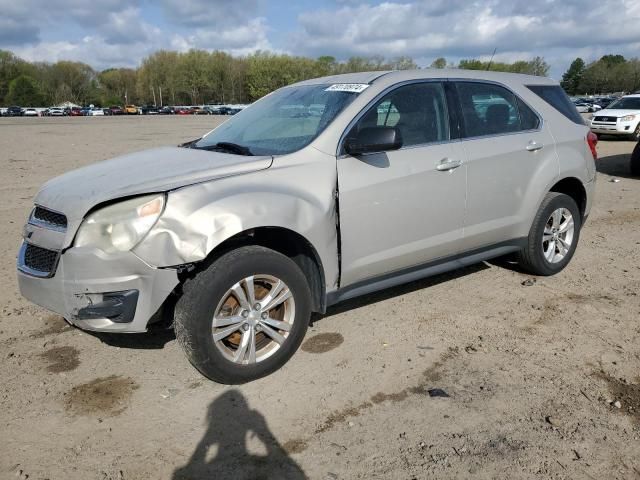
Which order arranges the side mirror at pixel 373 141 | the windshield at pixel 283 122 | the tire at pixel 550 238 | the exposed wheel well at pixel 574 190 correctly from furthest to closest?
1. the exposed wheel well at pixel 574 190
2. the tire at pixel 550 238
3. the windshield at pixel 283 122
4. the side mirror at pixel 373 141

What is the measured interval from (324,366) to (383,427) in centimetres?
75

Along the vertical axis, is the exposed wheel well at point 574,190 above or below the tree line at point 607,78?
below

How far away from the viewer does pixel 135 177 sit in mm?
3285

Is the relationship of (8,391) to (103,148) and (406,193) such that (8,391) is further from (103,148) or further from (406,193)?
(103,148)

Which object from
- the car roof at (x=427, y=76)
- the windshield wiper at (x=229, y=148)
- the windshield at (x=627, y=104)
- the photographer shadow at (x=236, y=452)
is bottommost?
the photographer shadow at (x=236, y=452)

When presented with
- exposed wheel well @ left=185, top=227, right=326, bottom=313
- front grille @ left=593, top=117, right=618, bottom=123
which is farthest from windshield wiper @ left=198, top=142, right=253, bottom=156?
front grille @ left=593, top=117, right=618, bottom=123

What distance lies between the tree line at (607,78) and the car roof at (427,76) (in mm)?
111822

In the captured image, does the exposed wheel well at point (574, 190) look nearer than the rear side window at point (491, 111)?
No

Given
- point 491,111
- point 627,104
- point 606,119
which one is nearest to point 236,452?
point 491,111

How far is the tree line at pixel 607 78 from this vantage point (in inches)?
4026

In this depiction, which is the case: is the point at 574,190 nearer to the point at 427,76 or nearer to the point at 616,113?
the point at 427,76

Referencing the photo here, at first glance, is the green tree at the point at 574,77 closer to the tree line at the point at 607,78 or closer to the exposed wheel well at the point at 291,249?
the tree line at the point at 607,78

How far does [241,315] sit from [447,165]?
1.91 metres

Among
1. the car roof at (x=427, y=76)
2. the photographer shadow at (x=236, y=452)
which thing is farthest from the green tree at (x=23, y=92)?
the photographer shadow at (x=236, y=452)
